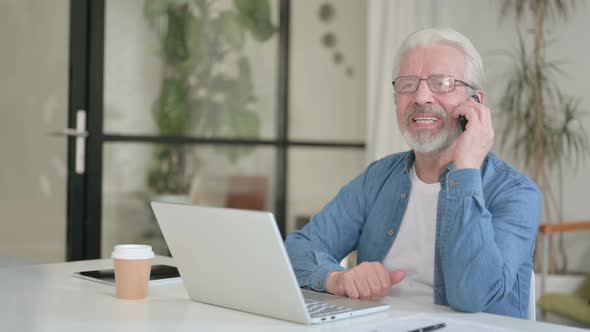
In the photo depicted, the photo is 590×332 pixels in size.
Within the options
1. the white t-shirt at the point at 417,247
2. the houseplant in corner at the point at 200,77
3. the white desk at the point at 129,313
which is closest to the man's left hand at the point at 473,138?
the white t-shirt at the point at 417,247

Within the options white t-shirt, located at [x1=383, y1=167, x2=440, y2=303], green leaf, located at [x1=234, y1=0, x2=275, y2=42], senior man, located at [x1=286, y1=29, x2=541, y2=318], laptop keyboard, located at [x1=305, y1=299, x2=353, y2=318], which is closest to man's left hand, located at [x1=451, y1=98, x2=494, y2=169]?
senior man, located at [x1=286, y1=29, x2=541, y2=318]

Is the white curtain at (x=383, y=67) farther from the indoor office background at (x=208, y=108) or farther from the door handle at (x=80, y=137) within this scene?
the door handle at (x=80, y=137)

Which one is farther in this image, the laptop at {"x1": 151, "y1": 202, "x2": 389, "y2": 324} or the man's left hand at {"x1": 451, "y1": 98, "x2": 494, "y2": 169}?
the man's left hand at {"x1": 451, "y1": 98, "x2": 494, "y2": 169}

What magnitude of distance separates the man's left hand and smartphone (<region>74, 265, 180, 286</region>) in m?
0.68

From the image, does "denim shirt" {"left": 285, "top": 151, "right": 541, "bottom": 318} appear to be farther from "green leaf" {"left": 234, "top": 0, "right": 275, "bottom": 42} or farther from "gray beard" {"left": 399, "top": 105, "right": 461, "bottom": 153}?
"green leaf" {"left": 234, "top": 0, "right": 275, "bottom": 42}

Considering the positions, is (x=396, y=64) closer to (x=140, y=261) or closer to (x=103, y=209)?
(x=140, y=261)

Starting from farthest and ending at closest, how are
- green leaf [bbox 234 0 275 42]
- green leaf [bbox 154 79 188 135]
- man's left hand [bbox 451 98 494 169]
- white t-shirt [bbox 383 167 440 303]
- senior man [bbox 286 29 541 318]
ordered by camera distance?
green leaf [bbox 234 0 275 42], green leaf [bbox 154 79 188 135], white t-shirt [bbox 383 167 440 303], man's left hand [bbox 451 98 494 169], senior man [bbox 286 29 541 318]

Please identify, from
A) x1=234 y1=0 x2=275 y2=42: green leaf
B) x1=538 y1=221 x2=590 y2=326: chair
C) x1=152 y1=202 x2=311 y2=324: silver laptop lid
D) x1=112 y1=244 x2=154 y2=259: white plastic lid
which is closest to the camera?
x1=152 y1=202 x2=311 y2=324: silver laptop lid

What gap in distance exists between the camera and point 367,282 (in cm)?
166

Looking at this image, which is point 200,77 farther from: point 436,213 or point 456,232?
point 456,232

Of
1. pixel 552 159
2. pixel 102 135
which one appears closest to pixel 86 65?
pixel 102 135

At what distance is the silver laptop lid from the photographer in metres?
1.35

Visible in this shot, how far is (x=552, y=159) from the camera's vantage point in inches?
189

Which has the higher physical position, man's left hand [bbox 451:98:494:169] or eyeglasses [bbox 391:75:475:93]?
eyeglasses [bbox 391:75:475:93]
